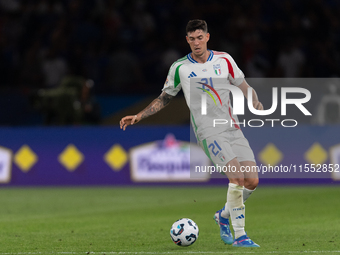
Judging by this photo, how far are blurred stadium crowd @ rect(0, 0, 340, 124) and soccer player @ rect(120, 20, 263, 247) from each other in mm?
8232

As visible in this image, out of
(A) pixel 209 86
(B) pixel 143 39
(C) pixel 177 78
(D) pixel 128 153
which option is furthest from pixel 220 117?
(B) pixel 143 39

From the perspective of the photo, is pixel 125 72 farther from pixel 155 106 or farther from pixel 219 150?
pixel 219 150

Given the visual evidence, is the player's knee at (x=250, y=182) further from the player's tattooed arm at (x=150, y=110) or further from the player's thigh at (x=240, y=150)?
the player's tattooed arm at (x=150, y=110)

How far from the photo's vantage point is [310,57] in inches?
650

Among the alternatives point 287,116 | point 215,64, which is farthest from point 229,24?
point 215,64

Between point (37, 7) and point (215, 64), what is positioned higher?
point (37, 7)

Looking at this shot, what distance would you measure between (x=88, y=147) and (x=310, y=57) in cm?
605

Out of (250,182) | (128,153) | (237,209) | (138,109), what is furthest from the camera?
(138,109)

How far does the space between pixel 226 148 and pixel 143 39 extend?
10431 millimetres

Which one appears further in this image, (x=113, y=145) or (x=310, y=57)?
(x=310, y=57)

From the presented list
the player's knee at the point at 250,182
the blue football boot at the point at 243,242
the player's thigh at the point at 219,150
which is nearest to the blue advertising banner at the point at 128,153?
the player's knee at the point at 250,182

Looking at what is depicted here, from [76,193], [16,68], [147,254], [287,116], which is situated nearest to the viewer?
[147,254]

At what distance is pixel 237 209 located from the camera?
6934 mm

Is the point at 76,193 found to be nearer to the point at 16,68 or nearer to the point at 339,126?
the point at 16,68
